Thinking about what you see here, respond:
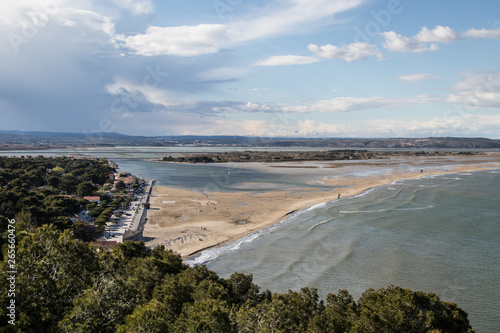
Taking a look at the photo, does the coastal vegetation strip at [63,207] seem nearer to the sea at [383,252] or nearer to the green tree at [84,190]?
the green tree at [84,190]

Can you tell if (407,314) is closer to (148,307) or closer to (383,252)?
(148,307)

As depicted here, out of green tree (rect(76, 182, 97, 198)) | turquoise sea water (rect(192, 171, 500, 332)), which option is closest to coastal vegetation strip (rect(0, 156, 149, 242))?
green tree (rect(76, 182, 97, 198))

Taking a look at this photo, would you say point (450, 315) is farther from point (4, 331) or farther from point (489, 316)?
point (4, 331)

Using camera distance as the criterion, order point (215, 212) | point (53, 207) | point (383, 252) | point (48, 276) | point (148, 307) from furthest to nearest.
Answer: point (215, 212) < point (53, 207) < point (383, 252) < point (48, 276) < point (148, 307)

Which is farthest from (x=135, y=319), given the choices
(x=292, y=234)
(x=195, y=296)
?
(x=292, y=234)

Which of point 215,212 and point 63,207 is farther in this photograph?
point 215,212

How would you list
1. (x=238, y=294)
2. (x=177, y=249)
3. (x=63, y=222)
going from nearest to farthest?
1. (x=238, y=294)
2. (x=177, y=249)
3. (x=63, y=222)

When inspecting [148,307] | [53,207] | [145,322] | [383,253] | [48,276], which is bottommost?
[383,253]

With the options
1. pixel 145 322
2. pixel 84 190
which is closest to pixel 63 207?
pixel 84 190
